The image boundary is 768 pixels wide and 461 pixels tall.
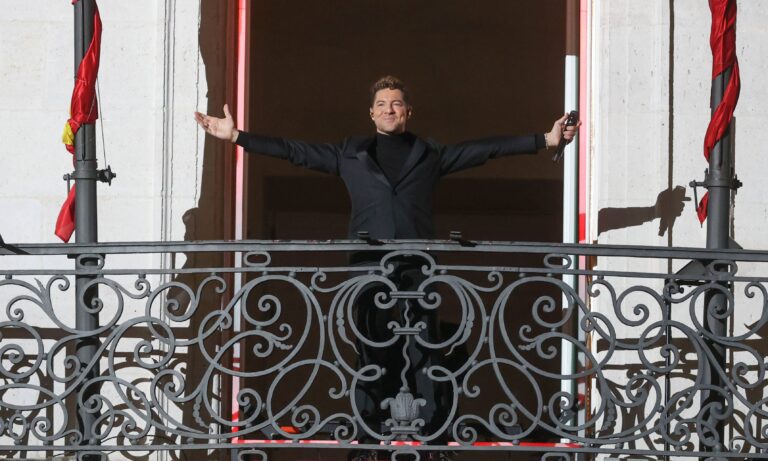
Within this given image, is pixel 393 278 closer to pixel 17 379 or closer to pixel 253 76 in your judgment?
pixel 17 379

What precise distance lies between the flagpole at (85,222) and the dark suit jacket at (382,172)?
0.69m

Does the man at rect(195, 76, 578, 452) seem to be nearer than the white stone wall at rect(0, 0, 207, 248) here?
Yes

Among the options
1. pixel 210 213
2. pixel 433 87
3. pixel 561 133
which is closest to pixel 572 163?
pixel 561 133

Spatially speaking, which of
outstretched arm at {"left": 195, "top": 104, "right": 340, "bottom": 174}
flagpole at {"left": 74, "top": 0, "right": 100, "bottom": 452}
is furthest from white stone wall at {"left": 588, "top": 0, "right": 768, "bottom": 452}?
flagpole at {"left": 74, "top": 0, "right": 100, "bottom": 452}

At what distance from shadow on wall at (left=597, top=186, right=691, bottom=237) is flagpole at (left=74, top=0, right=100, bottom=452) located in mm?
2630

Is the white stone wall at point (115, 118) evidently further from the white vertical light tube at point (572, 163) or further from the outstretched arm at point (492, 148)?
the white vertical light tube at point (572, 163)

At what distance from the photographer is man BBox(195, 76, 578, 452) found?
5969 millimetres

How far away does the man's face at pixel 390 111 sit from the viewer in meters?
6.13

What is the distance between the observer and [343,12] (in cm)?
1220

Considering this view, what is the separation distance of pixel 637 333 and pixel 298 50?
6143 mm

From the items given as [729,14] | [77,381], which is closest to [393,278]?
[77,381]

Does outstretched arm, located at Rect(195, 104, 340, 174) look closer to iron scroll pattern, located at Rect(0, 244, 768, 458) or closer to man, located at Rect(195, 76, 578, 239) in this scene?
man, located at Rect(195, 76, 578, 239)

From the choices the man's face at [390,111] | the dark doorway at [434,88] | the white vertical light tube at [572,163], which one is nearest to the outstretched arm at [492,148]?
the man's face at [390,111]

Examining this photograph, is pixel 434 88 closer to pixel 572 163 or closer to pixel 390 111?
pixel 572 163
